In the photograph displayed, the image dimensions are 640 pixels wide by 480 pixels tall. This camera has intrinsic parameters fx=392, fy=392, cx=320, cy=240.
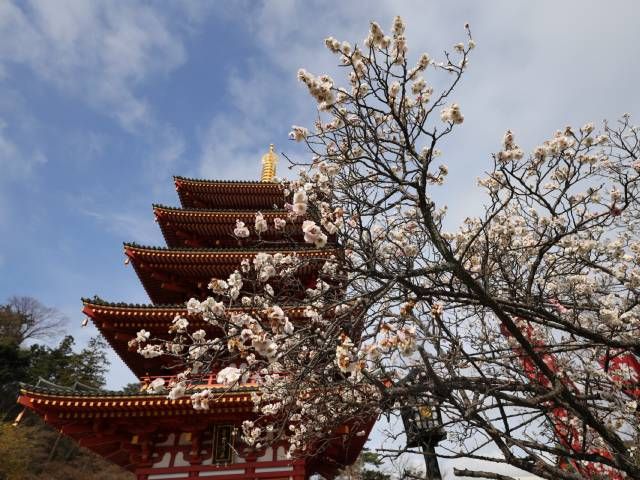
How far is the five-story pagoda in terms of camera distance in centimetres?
795

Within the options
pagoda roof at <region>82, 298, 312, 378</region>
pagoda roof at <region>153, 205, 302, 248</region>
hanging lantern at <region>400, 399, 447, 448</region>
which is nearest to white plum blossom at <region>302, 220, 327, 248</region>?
hanging lantern at <region>400, 399, 447, 448</region>

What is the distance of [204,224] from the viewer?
41.0 ft

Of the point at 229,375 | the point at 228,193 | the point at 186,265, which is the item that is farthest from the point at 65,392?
the point at 228,193

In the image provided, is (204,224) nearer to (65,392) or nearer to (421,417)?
(65,392)

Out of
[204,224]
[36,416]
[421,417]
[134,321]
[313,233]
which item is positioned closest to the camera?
[313,233]

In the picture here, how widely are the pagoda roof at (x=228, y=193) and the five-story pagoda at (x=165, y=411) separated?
6.66ft

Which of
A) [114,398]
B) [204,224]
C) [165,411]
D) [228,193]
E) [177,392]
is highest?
[228,193]

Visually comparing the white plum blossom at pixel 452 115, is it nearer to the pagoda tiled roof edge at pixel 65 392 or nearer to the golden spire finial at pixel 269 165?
the pagoda tiled roof edge at pixel 65 392

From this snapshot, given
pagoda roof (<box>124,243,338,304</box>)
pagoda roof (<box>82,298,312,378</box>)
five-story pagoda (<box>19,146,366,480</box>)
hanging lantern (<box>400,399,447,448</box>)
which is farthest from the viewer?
pagoda roof (<box>124,243,338,304</box>)

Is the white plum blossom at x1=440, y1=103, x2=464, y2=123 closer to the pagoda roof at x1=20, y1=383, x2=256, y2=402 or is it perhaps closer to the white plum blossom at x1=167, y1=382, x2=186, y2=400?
the white plum blossom at x1=167, y1=382, x2=186, y2=400

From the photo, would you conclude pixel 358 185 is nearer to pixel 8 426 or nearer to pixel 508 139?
pixel 508 139

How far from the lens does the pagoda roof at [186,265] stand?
10383mm

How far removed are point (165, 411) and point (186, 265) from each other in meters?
3.91

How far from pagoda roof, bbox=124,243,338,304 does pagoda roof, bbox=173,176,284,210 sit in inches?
120
